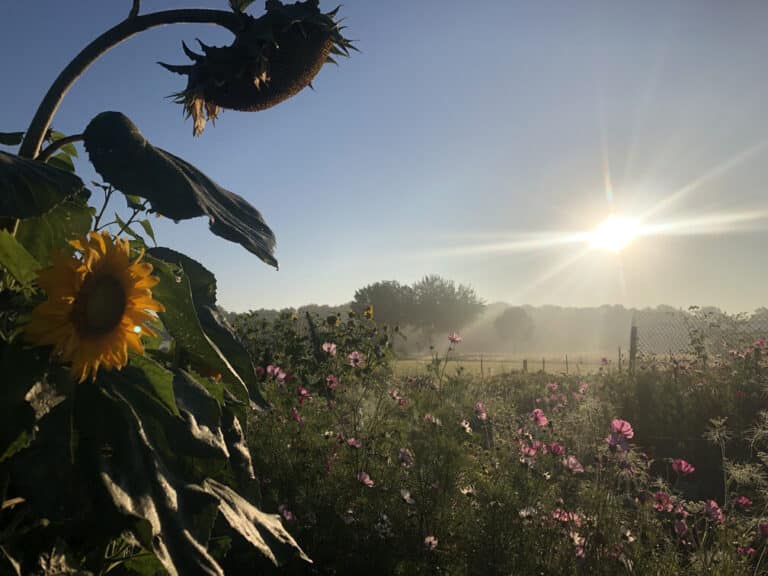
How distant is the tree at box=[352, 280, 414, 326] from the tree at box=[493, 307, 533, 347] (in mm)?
24148

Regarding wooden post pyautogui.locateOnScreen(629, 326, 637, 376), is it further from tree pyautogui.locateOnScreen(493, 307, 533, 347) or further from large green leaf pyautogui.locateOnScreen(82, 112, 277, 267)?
tree pyautogui.locateOnScreen(493, 307, 533, 347)

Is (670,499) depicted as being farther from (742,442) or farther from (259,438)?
(742,442)

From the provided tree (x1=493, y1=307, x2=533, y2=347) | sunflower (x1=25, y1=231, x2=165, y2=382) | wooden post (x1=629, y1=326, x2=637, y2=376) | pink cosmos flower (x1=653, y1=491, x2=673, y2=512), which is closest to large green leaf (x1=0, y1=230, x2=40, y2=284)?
sunflower (x1=25, y1=231, x2=165, y2=382)

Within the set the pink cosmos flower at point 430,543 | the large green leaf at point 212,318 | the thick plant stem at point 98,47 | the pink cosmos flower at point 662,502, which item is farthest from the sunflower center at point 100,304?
the pink cosmos flower at point 662,502

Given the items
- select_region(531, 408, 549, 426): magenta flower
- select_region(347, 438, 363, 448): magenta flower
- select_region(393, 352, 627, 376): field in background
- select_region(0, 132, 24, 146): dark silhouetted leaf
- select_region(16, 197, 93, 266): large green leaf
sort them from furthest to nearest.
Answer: select_region(393, 352, 627, 376): field in background
select_region(531, 408, 549, 426): magenta flower
select_region(347, 438, 363, 448): magenta flower
select_region(0, 132, 24, 146): dark silhouetted leaf
select_region(16, 197, 93, 266): large green leaf

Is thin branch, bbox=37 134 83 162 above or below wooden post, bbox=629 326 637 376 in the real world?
above

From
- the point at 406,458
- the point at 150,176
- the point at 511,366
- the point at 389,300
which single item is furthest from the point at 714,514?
the point at 389,300

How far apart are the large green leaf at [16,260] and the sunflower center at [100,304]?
7 centimetres

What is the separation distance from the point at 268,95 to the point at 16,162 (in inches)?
26.3

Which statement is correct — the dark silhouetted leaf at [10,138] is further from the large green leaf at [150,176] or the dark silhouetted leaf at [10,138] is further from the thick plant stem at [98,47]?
the large green leaf at [150,176]

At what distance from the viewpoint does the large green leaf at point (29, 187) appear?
71 centimetres

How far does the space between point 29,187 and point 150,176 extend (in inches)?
6.3

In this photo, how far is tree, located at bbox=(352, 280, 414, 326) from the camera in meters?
51.1

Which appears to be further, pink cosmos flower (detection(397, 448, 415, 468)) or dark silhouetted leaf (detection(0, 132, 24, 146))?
pink cosmos flower (detection(397, 448, 415, 468))
